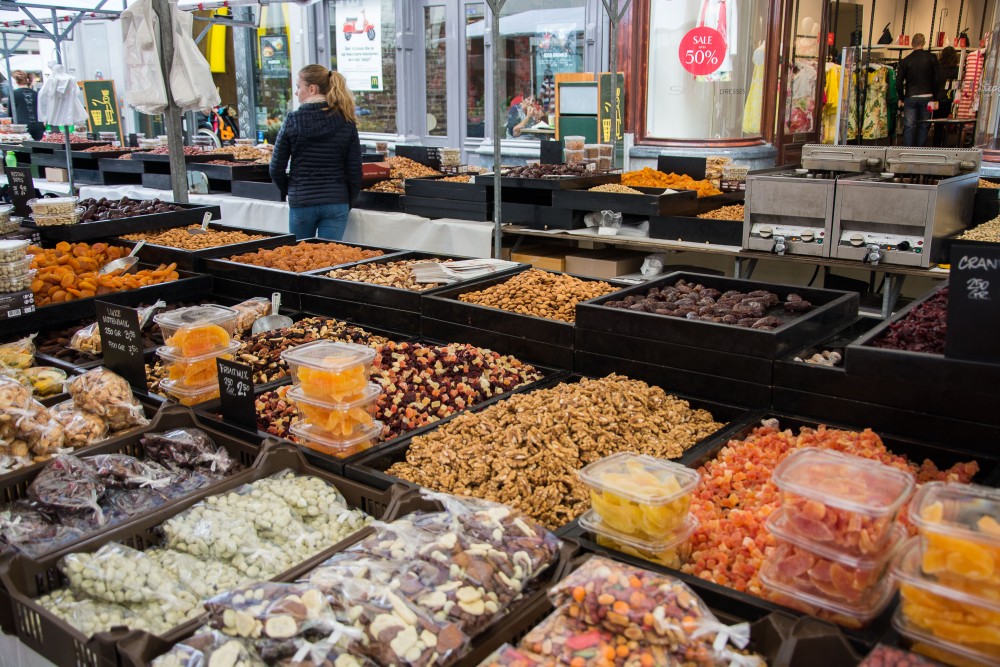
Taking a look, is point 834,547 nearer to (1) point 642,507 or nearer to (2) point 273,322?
(1) point 642,507

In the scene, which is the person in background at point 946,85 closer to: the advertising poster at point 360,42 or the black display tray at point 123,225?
the advertising poster at point 360,42

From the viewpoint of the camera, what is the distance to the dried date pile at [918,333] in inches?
78.7

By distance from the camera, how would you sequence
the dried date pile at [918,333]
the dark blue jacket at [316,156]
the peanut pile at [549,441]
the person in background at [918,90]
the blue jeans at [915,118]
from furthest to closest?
the blue jeans at [915,118] → the person in background at [918,90] → the dark blue jacket at [316,156] → the peanut pile at [549,441] → the dried date pile at [918,333]

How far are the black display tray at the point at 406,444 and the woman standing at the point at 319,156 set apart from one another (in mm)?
3469

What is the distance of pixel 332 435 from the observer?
2395mm

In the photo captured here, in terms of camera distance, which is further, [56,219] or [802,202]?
[802,202]

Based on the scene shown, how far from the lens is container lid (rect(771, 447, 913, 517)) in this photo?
1.47 metres

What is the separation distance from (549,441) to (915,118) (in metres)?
12.3

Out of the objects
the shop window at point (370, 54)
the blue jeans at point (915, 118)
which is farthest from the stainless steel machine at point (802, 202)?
the shop window at point (370, 54)

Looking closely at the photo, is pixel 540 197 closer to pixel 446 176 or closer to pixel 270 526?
pixel 446 176

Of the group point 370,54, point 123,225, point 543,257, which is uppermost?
point 370,54

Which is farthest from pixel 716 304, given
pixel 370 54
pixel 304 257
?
pixel 370 54

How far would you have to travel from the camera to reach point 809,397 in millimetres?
2533

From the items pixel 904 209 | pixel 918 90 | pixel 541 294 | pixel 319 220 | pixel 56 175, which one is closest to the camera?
pixel 541 294
